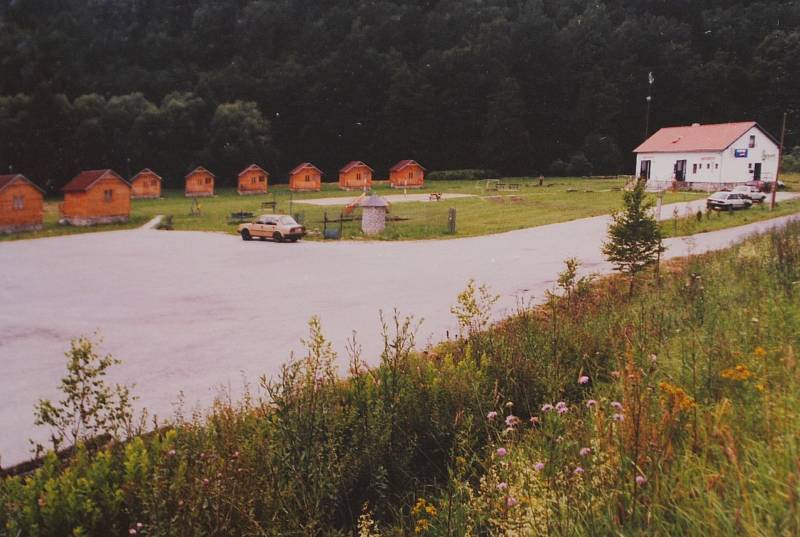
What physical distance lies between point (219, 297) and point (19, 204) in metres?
29.1

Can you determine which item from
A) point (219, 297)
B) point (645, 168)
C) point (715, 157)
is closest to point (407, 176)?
point (645, 168)

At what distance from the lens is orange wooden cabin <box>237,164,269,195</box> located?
74562 mm

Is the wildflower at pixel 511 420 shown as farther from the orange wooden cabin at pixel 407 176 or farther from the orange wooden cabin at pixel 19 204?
the orange wooden cabin at pixel 407 176

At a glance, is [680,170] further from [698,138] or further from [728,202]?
[728,202]

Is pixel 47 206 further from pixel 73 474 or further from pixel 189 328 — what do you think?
pixel 73 474

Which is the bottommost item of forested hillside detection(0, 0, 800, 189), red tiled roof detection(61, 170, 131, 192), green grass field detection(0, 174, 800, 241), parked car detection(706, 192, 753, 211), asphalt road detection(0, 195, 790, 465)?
asphalt road detection(0, 195, 790, 465)

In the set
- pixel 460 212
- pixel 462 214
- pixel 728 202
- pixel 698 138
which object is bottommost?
pixel 462 214

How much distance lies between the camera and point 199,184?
71938 mm

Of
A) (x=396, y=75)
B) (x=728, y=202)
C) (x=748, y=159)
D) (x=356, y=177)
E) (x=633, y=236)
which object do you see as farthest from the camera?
(x=396, y=75)

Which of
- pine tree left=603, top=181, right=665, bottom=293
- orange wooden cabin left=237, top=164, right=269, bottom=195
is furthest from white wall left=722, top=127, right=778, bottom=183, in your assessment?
orange wooden cabin left=237, top=164, right=269, bottom=195

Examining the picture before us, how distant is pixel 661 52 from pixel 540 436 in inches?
4072

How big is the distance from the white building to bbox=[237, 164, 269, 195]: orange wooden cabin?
44.3m

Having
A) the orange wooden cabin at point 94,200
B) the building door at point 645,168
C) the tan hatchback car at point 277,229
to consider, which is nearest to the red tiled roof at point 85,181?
the orange wooden cabin at point 94,200

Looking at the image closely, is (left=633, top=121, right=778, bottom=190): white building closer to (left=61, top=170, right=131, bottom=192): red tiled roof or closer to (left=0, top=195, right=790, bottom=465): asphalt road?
(left=0, top=195, right=790, bottom=465): asphalt road
